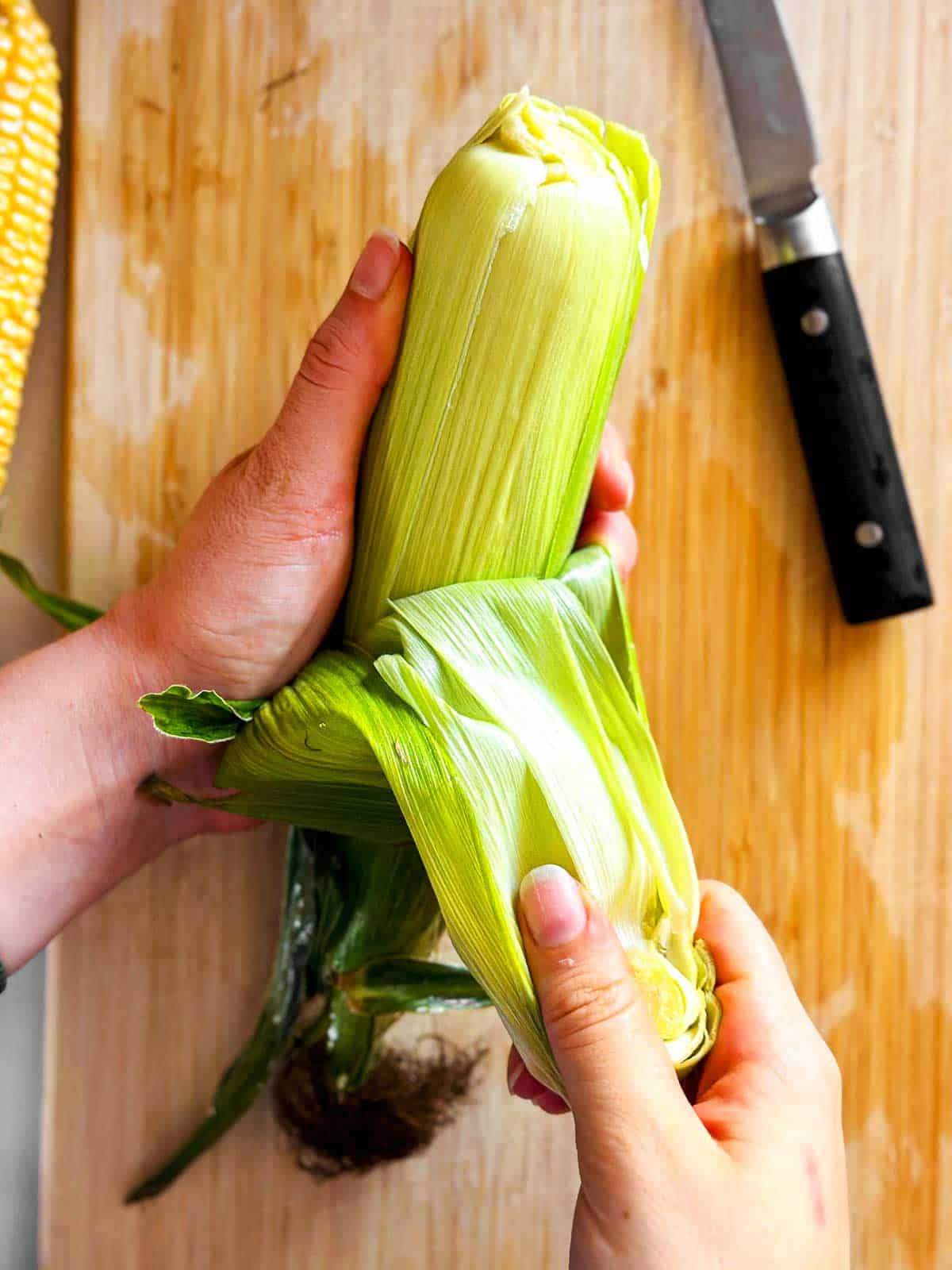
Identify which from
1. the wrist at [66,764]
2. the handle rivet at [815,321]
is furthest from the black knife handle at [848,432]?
the wrist at [66,764]

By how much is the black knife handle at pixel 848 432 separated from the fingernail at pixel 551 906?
527 mm

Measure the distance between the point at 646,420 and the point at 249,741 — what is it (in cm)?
55

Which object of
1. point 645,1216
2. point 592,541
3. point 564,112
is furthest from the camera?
point 592,541

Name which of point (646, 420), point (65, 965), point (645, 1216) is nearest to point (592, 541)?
point (646, 420)

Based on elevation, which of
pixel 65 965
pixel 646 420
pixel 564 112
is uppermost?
pixel 564 112

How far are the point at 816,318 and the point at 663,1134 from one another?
2.47 feet

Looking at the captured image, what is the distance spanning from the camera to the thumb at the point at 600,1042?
1.97ft

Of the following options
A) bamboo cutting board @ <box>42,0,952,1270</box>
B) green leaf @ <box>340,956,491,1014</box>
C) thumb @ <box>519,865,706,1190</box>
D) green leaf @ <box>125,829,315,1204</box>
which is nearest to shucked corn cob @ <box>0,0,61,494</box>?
bamboo cutting board @ <box>42,0,952,1270</box>

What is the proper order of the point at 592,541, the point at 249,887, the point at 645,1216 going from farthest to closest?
the point at 249,887 < the point at 592,541 < the point at 645,1216

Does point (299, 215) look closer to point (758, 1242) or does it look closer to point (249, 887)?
point (249, 887)

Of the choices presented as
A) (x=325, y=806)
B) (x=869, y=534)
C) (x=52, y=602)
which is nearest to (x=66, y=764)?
(x=52, y=602)

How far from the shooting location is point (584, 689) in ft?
2.34

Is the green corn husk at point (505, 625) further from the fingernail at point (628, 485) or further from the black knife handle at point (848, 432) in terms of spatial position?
the black knife handle at point (848, 432)

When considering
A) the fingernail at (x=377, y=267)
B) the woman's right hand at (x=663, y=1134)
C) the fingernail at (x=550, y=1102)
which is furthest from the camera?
the fingernail at (x=550, y=1102)
